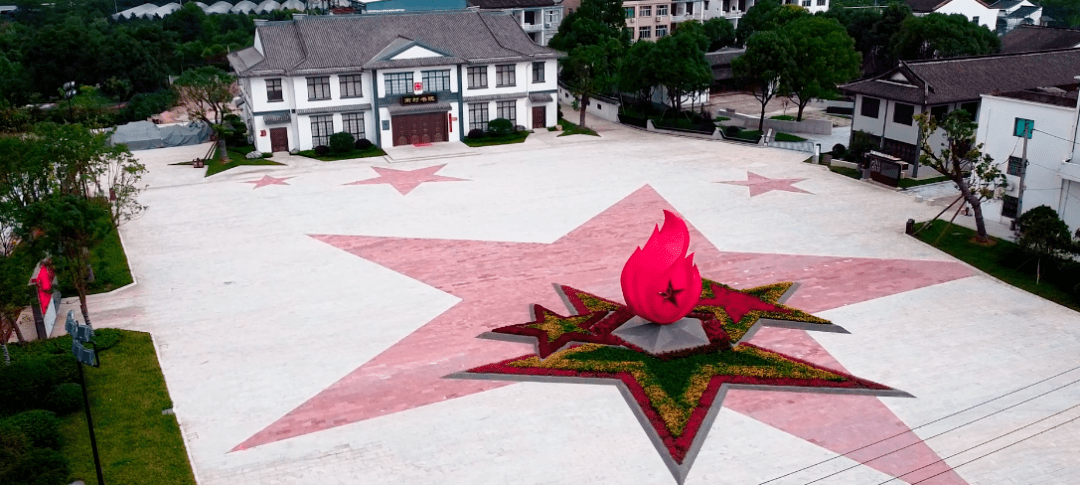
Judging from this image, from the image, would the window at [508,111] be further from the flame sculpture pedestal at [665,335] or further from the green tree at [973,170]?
the flame sculpture pedestal at [665,335]

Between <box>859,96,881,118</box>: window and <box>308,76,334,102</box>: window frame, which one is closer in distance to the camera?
<box>859,96,881,118</box>: window

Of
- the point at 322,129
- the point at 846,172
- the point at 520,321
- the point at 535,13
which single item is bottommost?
the point at 520,321

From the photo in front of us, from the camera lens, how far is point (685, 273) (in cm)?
2428

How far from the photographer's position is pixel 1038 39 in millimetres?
62594

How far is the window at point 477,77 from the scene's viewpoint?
54.5 m

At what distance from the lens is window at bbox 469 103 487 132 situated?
2181 inches

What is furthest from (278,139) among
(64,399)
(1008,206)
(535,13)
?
(1008,206)

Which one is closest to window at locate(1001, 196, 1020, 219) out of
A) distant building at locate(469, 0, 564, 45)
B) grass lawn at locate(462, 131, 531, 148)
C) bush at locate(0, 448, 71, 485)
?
grass lawn at locate(462, 131, 531, 148)

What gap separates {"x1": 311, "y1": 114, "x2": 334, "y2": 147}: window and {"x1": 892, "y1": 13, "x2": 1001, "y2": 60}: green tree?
134ft

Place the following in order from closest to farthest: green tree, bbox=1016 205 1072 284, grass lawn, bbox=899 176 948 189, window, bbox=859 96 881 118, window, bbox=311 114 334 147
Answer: green tree, bbox=1016 205 1072 284
grass lawn, bbox=899 176 948 189
window, bbox=859 96 881 118
window, bbox=311 114 334 147

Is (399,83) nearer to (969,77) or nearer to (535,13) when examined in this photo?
(969,77)

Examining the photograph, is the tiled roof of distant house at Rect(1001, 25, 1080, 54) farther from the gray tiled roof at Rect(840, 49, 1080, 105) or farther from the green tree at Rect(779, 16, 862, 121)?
the green tree at Rect(779, 16, 862, 121)

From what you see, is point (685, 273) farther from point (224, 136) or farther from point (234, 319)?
point (224, 136)

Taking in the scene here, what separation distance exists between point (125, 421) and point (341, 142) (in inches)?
1232
